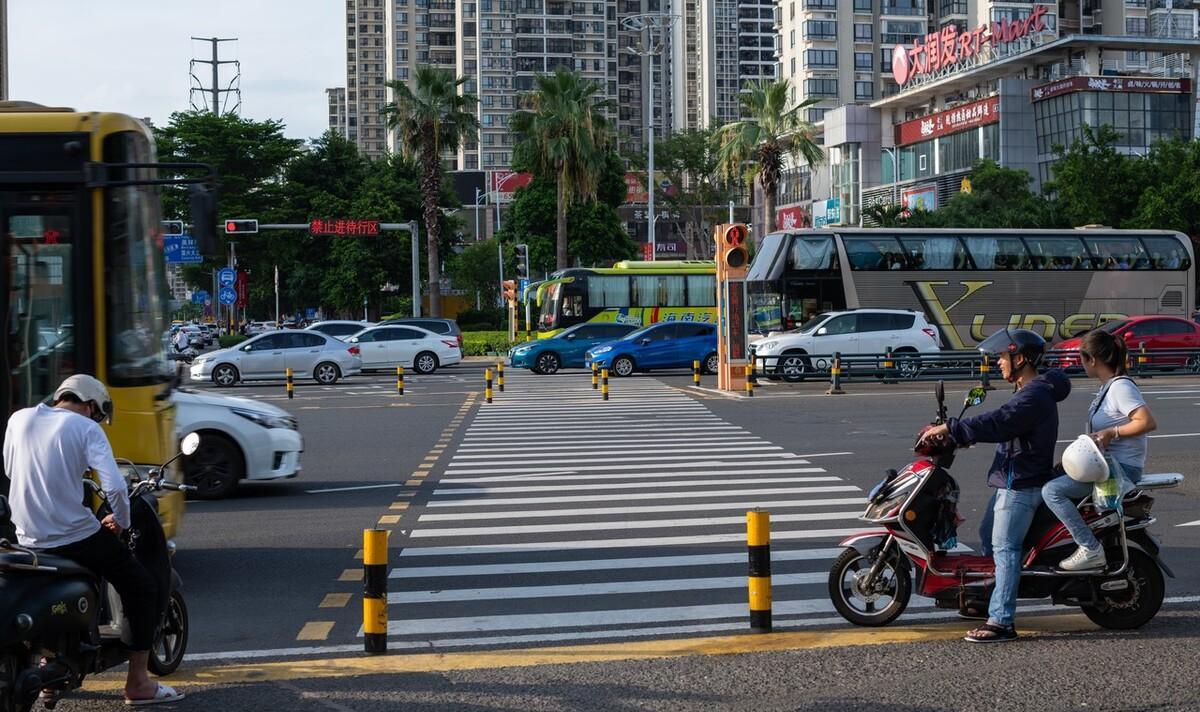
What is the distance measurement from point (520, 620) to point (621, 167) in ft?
233

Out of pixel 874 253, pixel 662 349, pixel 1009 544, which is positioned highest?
pixel 874 253

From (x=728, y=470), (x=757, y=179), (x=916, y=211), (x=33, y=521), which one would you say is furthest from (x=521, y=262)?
(x=33, y=521)

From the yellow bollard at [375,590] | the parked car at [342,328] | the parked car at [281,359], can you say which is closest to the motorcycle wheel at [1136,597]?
the yellow bollard at [375,590]

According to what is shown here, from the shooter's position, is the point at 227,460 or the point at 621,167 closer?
the point at 227,460

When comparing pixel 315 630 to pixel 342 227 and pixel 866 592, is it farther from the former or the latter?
pixel 342 227

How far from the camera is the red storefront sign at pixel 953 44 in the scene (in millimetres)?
72688

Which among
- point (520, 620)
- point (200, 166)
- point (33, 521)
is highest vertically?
point (200, 166)

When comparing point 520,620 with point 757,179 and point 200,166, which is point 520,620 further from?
point 757,179

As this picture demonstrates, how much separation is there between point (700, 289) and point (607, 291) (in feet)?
10.8

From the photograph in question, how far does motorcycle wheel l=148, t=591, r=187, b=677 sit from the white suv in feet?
89.8

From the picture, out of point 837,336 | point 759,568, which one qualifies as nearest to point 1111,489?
point 759,568

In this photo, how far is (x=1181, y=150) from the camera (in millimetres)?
52125

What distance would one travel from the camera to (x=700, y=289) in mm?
48031

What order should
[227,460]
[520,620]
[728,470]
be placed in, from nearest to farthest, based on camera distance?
[520,620], [227,460], [728,470]
